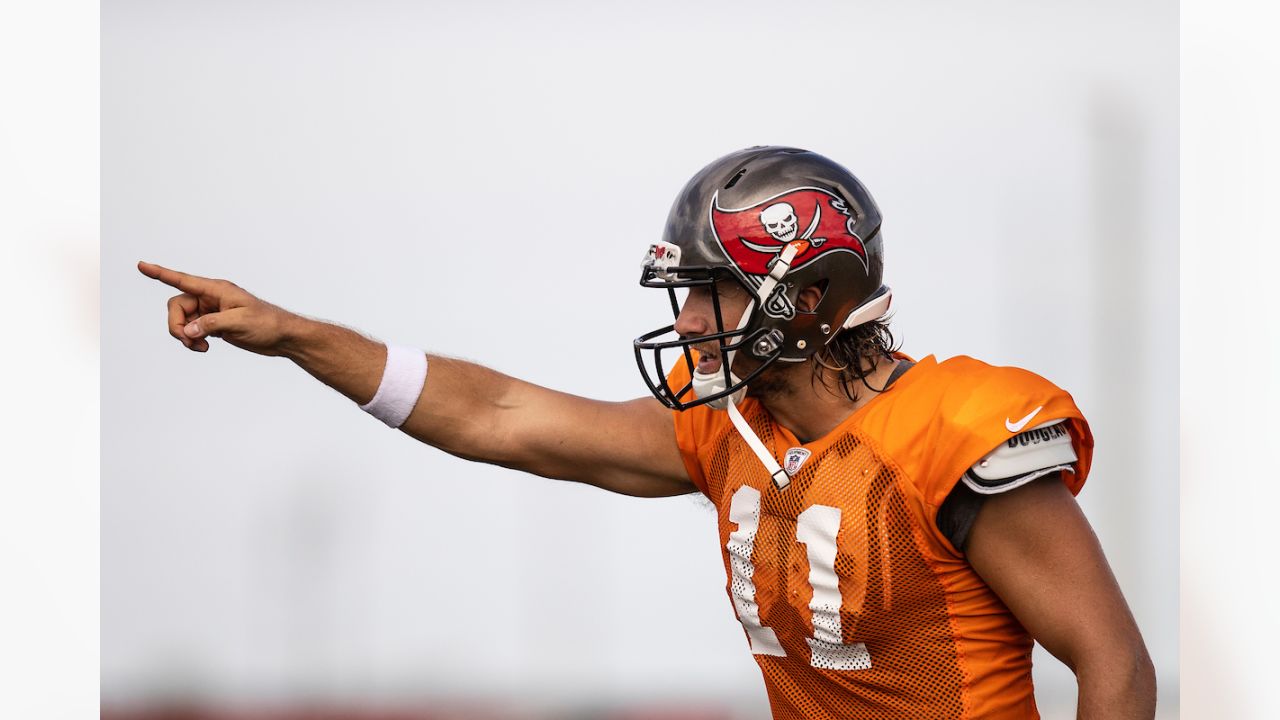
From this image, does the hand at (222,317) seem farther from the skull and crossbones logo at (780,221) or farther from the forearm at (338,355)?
the skull and crossbones logo at (780,221)

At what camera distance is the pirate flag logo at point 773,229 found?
182 centimetres

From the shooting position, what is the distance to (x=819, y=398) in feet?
6.21

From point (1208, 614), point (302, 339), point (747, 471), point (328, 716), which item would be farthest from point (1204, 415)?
point (328, 716)

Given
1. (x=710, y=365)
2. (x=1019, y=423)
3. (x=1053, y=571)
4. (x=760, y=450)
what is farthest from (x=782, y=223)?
(x=1053, y=571)

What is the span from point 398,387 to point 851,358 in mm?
818

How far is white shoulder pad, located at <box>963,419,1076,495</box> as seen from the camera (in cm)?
163

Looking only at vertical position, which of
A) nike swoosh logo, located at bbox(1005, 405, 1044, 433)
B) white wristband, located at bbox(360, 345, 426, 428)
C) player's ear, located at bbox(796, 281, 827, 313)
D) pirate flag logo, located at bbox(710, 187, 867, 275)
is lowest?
nike swoosh logo, located at bbox(1005, 405, 1044, 433)

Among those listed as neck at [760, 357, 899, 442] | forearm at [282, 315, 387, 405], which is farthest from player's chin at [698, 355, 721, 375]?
forearm at [282, 315, 387, 405]

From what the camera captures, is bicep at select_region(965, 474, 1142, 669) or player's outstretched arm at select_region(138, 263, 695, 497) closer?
bicep at select_region(965, 474, 1142, 669)

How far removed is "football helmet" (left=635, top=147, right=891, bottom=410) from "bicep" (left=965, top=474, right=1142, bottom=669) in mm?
409

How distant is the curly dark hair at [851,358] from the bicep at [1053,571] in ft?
1.00

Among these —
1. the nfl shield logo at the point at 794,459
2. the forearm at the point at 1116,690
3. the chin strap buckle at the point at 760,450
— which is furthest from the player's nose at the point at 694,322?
the forearm at the point at 1116,690

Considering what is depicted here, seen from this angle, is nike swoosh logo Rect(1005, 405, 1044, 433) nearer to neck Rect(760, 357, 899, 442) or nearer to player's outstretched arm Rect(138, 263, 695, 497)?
neck Rect(760, 357, 899, 442)

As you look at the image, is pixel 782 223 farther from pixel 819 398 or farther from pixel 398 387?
pixel 398 387
